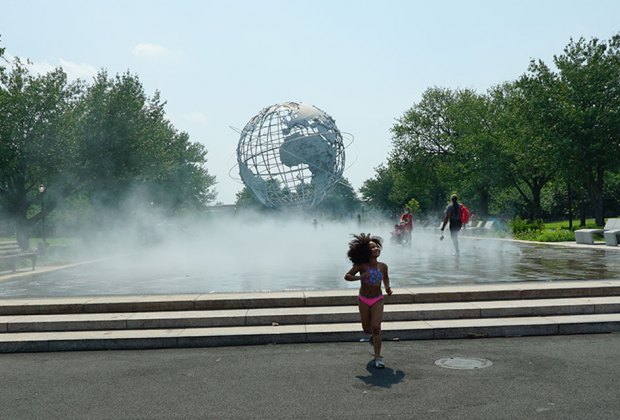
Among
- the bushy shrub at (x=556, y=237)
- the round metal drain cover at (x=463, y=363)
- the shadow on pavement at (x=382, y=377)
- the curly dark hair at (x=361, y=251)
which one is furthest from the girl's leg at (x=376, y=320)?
the bushy shrub at (x=556, y=237)

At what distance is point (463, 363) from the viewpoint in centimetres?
689

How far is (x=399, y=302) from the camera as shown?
9656mm

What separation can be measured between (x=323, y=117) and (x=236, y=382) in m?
27.5

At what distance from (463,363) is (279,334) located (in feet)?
8.69

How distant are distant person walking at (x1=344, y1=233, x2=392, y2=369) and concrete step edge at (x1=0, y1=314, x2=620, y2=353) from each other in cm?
149

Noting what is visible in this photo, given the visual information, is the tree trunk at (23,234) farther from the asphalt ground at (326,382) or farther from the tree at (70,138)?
the asphalt ground at (326,382)

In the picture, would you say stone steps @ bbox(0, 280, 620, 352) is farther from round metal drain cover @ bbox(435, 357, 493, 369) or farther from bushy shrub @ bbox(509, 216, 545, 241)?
bushy shrub @ bbox(509, 216, 545, 241)

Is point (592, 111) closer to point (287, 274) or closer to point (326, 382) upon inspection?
point (287, 274)

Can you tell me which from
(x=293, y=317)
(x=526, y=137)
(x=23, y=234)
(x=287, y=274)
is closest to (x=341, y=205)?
(x=526, y=137)

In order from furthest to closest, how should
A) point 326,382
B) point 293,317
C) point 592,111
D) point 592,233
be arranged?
1. point 592,111
2. point 592,233
3. point 293,317
4. point 326,382

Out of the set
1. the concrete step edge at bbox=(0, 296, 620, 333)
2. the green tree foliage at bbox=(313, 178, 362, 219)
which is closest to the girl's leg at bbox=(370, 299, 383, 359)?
the concrete step edge at bbox=(0, 296, 620, 333)

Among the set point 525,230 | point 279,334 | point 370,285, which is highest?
point 525,230

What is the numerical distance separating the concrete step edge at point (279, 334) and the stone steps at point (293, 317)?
0.01 meters

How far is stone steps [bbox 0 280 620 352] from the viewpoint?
27.0 feet
